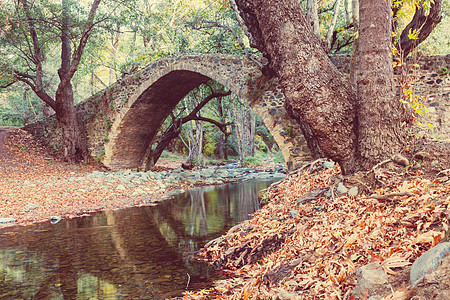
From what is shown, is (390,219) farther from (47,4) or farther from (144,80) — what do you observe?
(47,4)

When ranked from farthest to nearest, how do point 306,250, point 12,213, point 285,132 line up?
1. point 285,132
2. point 12,213
3. point 306,250

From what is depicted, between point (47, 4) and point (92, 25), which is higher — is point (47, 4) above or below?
above

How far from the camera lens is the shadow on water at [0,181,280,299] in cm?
289

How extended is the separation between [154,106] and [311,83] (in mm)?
9747

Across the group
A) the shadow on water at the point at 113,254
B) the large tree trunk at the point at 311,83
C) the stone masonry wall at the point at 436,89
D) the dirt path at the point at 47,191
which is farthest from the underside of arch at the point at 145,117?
the large tree trunk at the point at 311,83

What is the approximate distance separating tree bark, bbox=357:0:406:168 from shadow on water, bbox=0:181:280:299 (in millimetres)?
1891

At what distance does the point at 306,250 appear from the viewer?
2400mm

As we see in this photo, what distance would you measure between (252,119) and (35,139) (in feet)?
34.0

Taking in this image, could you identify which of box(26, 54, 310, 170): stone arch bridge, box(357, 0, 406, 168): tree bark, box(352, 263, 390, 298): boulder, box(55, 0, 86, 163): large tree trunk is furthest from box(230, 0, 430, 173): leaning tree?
box(55, 0, 86, 163): large tree trunk

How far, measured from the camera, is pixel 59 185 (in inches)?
321

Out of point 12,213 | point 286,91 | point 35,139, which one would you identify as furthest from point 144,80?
point 286,91

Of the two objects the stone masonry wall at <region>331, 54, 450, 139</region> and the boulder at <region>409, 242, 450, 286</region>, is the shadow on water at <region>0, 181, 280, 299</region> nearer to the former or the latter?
the boulder at <region>409, 242, 450, 286</region>

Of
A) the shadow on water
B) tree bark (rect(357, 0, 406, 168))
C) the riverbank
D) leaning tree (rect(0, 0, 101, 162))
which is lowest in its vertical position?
the shadow on water

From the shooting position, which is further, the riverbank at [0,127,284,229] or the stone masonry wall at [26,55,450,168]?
the stone masonry wall at [26,55,450,168]
